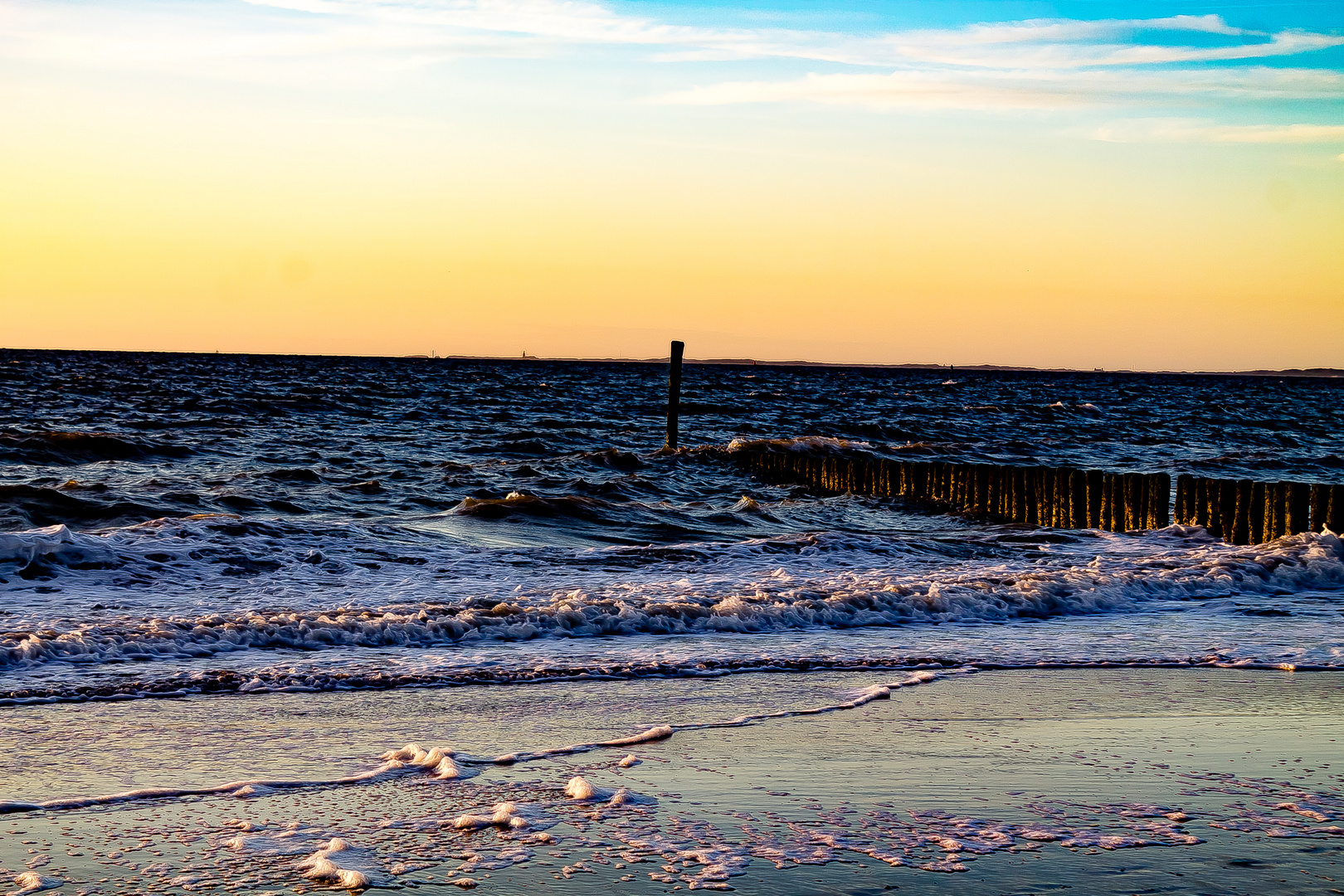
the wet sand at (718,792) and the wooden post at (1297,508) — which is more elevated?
the wooden post at (1297,508)

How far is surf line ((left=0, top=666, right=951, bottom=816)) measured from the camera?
4137 mm

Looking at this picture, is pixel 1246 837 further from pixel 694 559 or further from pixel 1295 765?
pixel 694 559

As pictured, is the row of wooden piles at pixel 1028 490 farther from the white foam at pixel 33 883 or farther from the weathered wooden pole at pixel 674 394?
the white foam at pixel 33 883

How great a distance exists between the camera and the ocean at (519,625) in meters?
4.18

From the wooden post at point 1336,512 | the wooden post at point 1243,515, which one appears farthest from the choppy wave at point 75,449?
the wooden post at point 1336,512

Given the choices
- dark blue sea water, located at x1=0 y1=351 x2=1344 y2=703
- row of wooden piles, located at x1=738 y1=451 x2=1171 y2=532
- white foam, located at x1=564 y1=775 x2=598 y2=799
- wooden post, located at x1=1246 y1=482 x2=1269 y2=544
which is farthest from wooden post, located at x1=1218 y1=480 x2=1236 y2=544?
white foam, located at x1=564 y1=775 x2=598 y2=799

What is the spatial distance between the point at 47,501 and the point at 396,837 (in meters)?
12.8

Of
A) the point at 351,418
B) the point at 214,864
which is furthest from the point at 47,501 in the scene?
the point at 351,418

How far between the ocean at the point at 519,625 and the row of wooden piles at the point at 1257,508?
0.53 metres

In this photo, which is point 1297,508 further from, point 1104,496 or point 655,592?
point 655,592

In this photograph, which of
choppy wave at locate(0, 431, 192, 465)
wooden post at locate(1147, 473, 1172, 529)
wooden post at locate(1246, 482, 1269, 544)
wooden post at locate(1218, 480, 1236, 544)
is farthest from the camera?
choppy wave at locate(0, 431, 192, 465)

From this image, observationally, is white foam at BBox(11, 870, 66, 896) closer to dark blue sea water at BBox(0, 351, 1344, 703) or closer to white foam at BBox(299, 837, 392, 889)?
white foam at BBox(299, 837, 392, 889)

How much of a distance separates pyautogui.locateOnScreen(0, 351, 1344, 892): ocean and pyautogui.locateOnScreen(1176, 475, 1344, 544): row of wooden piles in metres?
0.53

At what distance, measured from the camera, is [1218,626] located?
8695 millimetres
